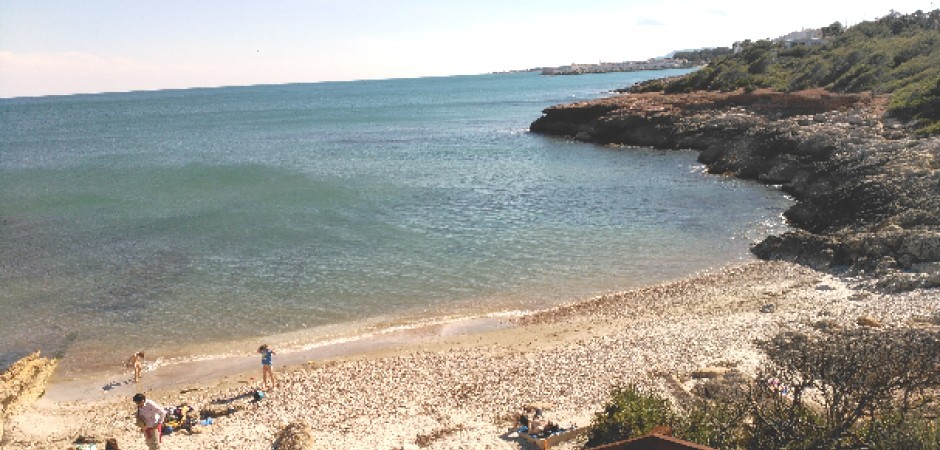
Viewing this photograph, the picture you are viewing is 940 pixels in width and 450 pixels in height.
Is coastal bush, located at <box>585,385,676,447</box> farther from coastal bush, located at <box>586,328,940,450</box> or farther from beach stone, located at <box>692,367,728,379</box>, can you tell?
beach stone, located at <box>692,367,728,379</box>

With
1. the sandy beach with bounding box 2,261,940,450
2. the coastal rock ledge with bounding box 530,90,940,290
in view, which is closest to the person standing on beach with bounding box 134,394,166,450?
the sandy beach with bounding box 2,261,940,450

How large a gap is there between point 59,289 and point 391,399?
666 inches

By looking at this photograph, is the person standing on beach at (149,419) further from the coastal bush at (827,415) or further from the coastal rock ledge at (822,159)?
the coastal rock ledge at (822,159)

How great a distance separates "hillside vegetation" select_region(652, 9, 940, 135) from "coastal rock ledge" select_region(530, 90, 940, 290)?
164 cm

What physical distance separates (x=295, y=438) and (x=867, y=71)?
59.5m

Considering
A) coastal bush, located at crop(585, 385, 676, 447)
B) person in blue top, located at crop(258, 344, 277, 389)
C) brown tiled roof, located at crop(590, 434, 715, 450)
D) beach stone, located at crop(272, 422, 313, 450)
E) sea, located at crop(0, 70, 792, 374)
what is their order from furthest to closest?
sea, located at crop(0, 70, 792, 374)
person in blue top, located at crop(258, 344, 277, 389)
beach stone, located at crop(272, 422, 313, 450)
coastal bush, located at crop(585, 385, 676, 447)
brown tiled roof, located at crop(590, 434, 715, 450)

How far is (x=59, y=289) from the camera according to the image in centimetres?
2550

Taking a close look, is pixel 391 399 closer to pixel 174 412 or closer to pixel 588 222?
pixel 174 412

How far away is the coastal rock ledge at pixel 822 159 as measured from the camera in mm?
23062

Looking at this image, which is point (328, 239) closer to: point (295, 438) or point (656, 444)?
point (295, 438)

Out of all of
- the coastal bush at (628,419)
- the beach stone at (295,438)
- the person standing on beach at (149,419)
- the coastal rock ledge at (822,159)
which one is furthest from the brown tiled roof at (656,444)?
the coastal rock ledge at (822,159)

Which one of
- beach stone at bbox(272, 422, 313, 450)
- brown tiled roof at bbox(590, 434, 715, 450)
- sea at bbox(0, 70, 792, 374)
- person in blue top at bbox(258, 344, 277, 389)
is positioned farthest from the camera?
sea at bbox(0, 70, 792, 374)

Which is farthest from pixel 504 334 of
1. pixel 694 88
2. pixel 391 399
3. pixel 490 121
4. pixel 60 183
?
pixel 490 121

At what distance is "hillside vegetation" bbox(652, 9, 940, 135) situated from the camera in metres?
40.8
